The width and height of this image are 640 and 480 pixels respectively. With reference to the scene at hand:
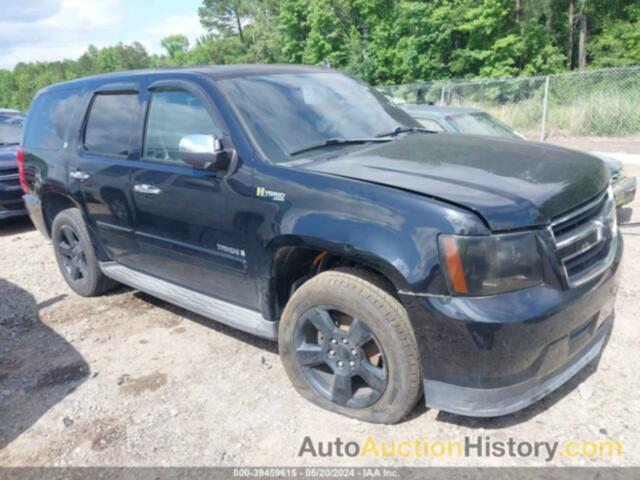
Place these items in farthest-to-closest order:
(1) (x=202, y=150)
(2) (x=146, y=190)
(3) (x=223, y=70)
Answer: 1. (2) (x=146, y=190)
2. (3) (x=223, y=70)
3. (1) (x=202, y=150)

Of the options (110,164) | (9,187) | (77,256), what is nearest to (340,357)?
(110,164)

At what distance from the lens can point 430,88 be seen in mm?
17250

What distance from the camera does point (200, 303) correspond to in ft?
11.9

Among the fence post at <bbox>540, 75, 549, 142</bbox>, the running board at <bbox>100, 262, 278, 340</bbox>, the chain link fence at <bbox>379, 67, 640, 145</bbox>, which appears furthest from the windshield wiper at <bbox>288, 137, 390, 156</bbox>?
the fence post at <bbox>540, 75, 549, 142</bbox>

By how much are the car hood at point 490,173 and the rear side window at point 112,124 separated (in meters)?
1.79

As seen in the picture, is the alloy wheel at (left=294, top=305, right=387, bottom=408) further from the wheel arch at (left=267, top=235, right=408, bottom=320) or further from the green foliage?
the green foliage

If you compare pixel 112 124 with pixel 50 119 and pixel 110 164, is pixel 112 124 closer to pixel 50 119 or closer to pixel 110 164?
pixel 110 164

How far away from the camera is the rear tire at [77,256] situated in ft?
15.5

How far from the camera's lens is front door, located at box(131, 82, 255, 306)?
3.22m

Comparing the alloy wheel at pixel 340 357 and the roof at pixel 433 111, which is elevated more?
the roof at pixel 433 111

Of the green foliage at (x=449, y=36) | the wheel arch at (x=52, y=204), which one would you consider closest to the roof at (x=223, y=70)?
the wheel arch at (x=52, y=204)

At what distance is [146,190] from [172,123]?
52cm

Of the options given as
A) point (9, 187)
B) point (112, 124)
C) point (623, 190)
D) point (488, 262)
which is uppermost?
point (112, 124)

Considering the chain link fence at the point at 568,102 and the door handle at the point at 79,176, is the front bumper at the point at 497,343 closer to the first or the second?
the door handle at the point at 79,176
